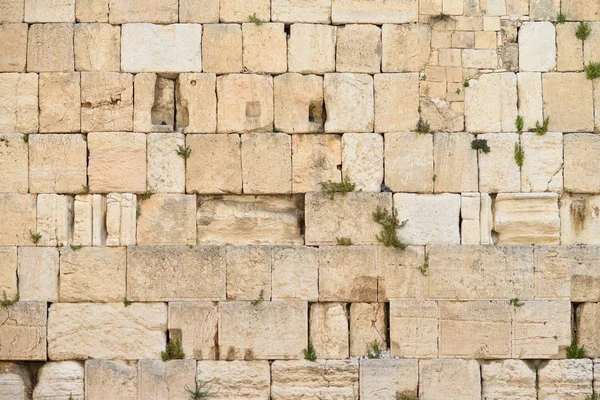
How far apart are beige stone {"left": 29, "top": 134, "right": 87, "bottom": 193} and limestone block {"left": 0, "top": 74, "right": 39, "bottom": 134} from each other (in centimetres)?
18

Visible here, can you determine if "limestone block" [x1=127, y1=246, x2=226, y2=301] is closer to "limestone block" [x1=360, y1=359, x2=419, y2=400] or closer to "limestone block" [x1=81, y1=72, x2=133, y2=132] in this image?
"limestone block" [x1=81, y1=72, x2=133, y2=132]

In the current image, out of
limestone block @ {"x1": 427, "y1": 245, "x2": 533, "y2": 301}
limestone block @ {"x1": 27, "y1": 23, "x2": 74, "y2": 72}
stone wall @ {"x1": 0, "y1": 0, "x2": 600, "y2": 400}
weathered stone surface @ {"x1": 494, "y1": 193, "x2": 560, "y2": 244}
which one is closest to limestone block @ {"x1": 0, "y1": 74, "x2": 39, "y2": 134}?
stone wall @ {"x1": 0, "y1": 0, "x2": 600, "y2": 400}

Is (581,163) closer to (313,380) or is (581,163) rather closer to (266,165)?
(266,165)

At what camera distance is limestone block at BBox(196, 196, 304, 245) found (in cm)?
832

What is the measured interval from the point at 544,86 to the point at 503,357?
2818mm

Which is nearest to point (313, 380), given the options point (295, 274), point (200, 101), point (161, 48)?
point (295, 274)

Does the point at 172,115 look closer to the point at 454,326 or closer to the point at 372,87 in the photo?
the point at 372,87

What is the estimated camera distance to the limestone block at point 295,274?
322 inches

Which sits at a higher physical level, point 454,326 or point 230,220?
point 230,220

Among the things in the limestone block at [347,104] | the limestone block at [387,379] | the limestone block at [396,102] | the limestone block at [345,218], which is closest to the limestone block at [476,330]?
the limestone block at [387,379]

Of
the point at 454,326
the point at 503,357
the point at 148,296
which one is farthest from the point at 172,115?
the point at 503,357

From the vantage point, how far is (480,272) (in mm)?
8219

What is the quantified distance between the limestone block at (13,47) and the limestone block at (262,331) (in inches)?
129

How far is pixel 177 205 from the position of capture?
827cm
